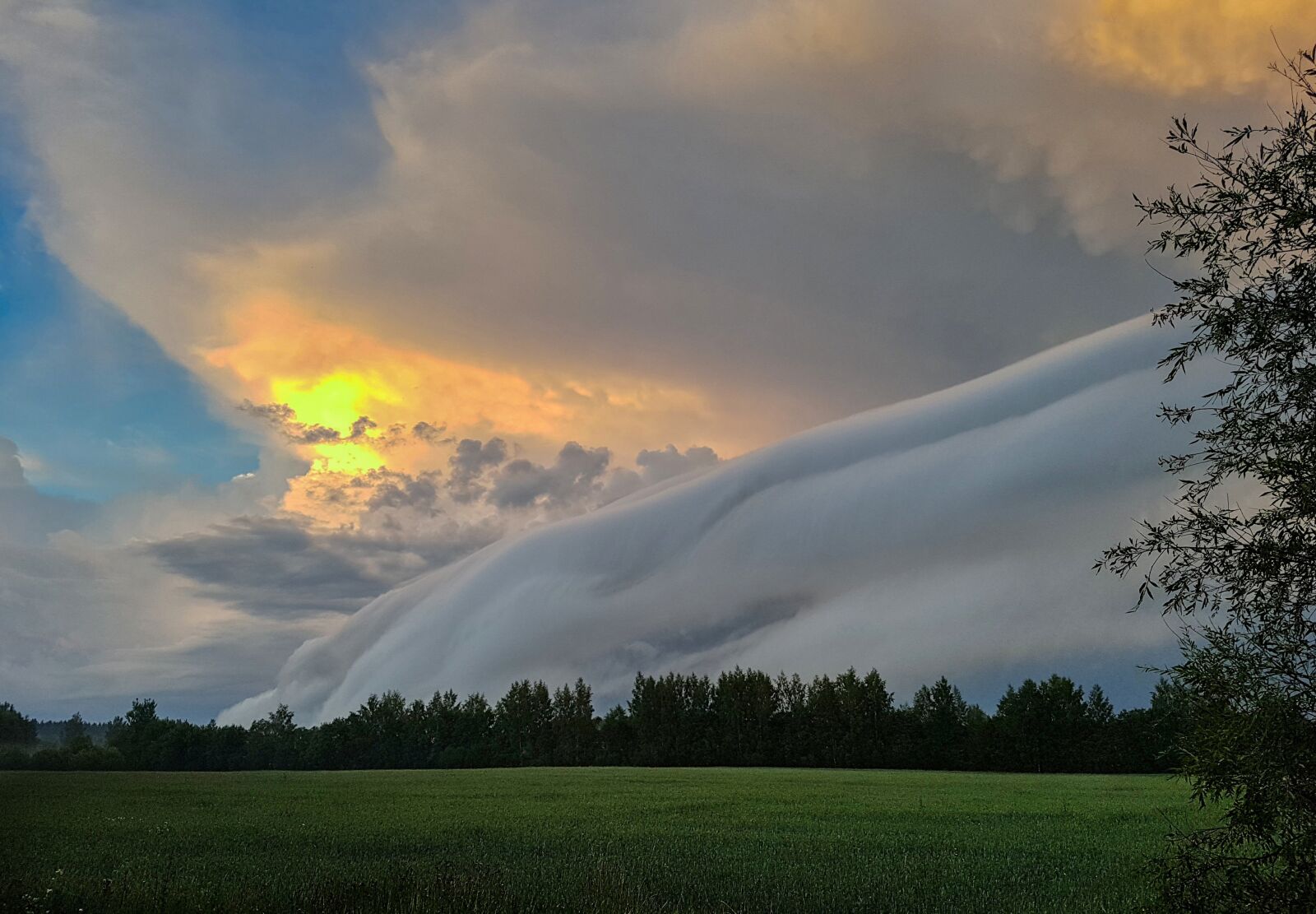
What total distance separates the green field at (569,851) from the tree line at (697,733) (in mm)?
79437

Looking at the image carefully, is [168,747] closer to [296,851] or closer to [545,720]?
[545,720]

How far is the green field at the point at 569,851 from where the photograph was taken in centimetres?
1623

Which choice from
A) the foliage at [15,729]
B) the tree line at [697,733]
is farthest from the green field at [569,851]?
the tree line at [697,733]

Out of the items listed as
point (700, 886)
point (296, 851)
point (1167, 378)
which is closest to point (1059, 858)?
point (700, 886)

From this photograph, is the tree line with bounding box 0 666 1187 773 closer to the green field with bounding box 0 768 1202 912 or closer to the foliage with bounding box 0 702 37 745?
the green field with bounding box 0 768 1202 912

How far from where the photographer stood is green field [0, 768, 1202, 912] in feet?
53.3

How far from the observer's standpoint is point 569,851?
80.4 ft

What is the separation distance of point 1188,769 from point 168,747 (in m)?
147

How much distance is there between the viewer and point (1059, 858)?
25.0 meters

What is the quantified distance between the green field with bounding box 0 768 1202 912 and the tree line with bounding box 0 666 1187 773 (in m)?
79.4

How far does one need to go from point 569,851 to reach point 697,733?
5071 inches

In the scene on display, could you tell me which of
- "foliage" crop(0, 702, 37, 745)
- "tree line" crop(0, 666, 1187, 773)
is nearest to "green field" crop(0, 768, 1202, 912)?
"foliage" crop(0, 702, 37, 745)

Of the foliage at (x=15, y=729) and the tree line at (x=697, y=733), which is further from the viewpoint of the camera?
the tree line at (x=697, y=733)

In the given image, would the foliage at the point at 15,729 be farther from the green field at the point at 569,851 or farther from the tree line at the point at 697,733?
the tree line at the point at 697,733
